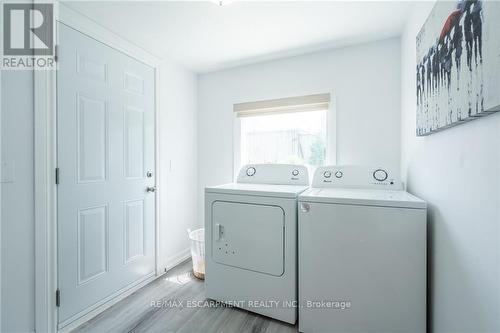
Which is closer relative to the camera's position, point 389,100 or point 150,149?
point 389,100

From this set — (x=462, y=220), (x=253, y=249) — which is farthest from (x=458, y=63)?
(x=253, y=249)

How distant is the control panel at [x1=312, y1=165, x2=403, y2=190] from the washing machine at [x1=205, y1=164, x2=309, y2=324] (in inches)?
15.4

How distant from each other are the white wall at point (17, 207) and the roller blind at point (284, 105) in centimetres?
174

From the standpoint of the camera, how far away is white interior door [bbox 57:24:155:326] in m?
1.57

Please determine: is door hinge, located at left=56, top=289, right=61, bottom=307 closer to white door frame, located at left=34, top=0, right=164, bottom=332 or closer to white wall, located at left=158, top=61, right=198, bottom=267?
white door frame, located at left=34, top=0, right=164, bottom=332

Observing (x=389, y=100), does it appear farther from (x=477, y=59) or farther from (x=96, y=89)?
(x=96, y=89)

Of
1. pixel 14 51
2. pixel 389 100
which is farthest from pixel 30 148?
pixel 389 100

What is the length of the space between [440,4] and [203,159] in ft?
7.78

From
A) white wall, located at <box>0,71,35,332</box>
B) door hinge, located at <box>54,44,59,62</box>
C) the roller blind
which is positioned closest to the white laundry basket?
white wall, located at <box>0,71,35,332</box>

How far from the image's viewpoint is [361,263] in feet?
4.53

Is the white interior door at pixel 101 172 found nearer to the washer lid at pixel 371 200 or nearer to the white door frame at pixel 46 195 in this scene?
the white door frame at pixel 46 195

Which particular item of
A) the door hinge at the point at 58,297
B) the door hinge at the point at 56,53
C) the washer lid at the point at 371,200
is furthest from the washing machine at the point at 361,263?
the door hinge at the point at 56,53

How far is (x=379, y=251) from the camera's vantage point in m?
1.34

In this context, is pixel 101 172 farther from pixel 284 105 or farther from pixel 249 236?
Result: pixel 284 105
